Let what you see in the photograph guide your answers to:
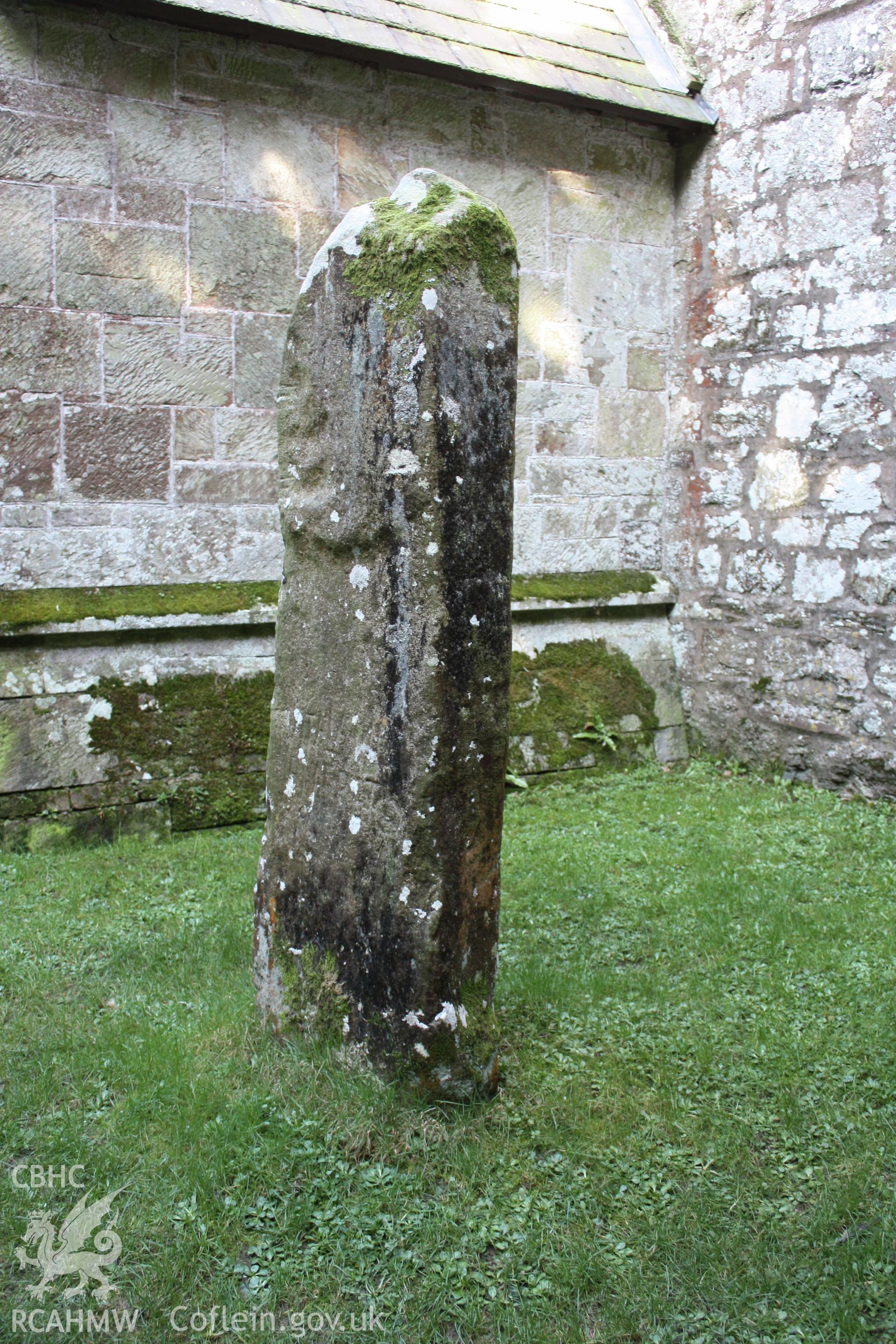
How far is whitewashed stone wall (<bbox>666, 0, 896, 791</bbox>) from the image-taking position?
5.45 metres

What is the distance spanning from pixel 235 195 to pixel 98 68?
2.64 ft

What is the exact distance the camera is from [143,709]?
5.14 metres

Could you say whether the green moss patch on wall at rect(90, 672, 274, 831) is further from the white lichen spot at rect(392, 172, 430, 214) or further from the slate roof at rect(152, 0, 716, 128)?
the slate roof at rect(152, 0, 716, 128)

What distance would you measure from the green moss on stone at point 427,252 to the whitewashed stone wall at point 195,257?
2.76 m

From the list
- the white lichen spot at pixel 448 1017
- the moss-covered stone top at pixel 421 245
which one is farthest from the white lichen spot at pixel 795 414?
the white lichen spot at pixel 448 1017

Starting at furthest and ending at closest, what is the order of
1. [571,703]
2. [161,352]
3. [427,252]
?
1. [571,703]
2. [161,352]
3. [427,252]

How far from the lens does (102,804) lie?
5008mm

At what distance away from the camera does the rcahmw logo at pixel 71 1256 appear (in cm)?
193

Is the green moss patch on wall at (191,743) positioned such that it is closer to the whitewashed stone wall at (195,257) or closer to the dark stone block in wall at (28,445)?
the whitewashed stone wall at (195,257)

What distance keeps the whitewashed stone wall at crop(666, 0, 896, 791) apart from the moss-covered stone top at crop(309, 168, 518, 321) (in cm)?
348

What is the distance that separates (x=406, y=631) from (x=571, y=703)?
13.1 ft

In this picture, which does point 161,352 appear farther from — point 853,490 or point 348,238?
point 853,490

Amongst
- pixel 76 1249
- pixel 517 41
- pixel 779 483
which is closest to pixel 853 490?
pixel 779 483

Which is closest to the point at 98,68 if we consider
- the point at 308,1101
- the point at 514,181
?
the point at 514,181
